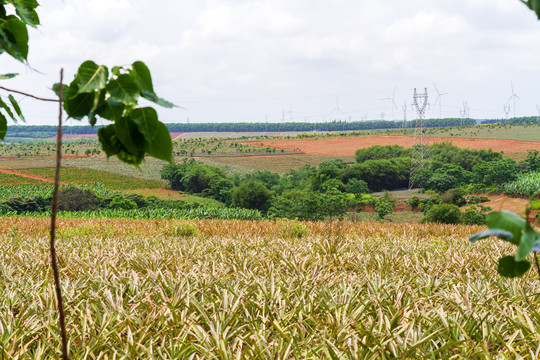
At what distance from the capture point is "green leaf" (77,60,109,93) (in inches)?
34.0

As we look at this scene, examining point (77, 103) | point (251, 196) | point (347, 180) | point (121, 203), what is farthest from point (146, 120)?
point (347, 180)

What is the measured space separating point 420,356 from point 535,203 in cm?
193

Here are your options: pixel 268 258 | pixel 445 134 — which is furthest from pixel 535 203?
pixel 445 134

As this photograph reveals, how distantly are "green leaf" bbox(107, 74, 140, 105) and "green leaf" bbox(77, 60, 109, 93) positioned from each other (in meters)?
0.02

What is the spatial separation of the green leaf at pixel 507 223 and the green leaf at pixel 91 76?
0.75 metres

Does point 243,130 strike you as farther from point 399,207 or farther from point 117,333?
point 117,333

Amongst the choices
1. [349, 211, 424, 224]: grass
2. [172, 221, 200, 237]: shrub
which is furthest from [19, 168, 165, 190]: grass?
[172, 221, 200, 237]: shrub

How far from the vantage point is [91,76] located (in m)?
0.88

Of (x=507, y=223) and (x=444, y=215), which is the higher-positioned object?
(x=507, y=223)

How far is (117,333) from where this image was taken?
273 centimetres

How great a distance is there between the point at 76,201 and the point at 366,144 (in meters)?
41.4

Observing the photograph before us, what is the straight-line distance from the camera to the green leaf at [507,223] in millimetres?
694

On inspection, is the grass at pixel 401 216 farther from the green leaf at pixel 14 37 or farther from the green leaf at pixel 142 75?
the green leaf at pixel 142 75

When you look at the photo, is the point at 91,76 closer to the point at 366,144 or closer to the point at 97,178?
the point at 97,178
